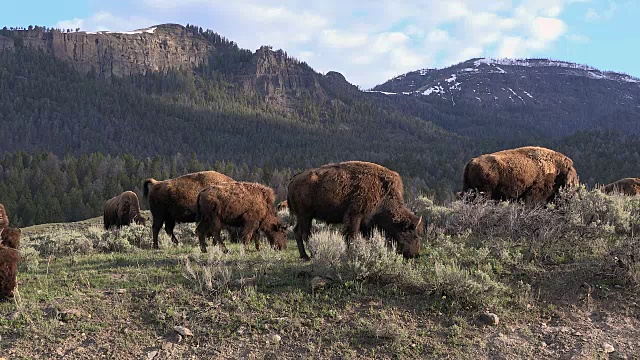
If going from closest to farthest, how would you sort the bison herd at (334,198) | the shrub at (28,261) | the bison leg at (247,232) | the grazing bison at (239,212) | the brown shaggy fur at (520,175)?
the bison herd at (334,198) < the shrub at (28,261) < the grazing bison at (239,212) < the bison leg at (247,232) < the brown shaggy fur at (520,175)

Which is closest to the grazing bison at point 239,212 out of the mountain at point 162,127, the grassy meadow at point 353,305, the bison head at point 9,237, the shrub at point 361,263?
the grassy meadow at point 353,305

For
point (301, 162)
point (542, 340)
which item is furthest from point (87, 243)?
point (301, 162)

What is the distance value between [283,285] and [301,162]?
379 ft

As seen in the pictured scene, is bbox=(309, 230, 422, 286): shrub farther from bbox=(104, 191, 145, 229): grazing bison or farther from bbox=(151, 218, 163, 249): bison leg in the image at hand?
bbox=(104, 191, 145, 229): grazing bison

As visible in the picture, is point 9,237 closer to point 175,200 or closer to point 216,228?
point 216,228

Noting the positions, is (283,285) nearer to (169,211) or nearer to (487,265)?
A: (487,265)

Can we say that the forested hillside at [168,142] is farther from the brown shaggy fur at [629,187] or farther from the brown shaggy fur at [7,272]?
the brown shaggy fur at [7,272]

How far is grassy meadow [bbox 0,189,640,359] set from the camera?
5.29 m

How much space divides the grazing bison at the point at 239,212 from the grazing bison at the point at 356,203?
2306 millimetres

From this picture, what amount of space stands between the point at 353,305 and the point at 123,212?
1708 cm

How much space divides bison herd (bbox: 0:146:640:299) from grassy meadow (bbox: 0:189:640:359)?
71 cm

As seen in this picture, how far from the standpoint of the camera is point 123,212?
2078cm

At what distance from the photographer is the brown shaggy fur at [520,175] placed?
10688 mm

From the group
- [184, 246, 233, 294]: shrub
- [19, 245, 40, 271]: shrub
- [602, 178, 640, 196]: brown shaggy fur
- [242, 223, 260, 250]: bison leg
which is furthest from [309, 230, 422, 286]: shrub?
[602, 178, 640, 196]: brown shaggy fur
